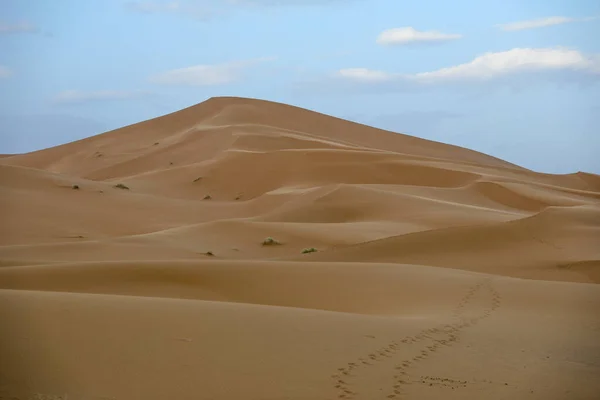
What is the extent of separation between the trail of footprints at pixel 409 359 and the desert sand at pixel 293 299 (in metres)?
0.02

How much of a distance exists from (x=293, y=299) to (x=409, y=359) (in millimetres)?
4156

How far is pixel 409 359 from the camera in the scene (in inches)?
271

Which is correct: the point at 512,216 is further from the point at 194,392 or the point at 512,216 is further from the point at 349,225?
the point at 194,392

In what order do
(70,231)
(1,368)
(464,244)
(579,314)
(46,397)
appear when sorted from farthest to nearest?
1. (70,231)
2. (464,244)
3. (579,314)
4. (1,368)
5. (46,397)

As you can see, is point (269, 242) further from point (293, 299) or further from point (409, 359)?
point (409, 359)

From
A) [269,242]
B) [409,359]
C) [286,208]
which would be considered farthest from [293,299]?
[286,208]

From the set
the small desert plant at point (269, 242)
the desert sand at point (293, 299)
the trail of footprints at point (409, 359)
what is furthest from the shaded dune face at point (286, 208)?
the trail of footprints at point (409, 359)

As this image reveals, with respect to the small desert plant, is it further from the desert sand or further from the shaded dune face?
the shaded dune face

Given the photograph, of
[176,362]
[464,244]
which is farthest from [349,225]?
[176,362]

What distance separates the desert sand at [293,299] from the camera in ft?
19.4

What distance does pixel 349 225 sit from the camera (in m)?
22.5

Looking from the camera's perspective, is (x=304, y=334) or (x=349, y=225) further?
(x=349, y=225)

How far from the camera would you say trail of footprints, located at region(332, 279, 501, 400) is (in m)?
5.93

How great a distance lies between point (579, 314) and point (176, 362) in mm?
5689
